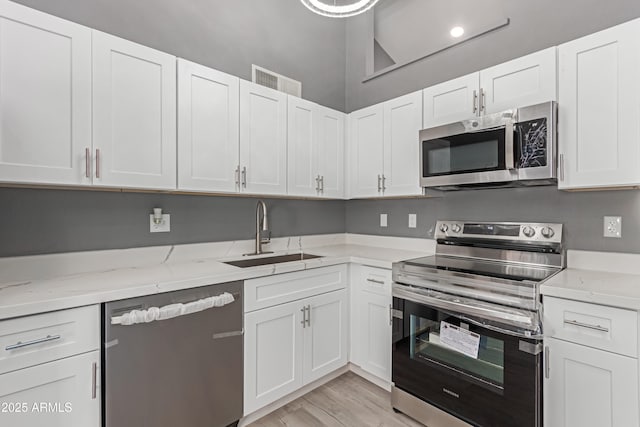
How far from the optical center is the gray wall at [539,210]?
167 cm

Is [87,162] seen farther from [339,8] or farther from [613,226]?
[613,226]

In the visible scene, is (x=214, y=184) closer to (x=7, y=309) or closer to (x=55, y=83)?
(x=55, y=83)

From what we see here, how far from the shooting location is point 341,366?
90.4 inches

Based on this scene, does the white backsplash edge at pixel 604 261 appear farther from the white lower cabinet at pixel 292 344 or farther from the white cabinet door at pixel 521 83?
the white lower cabinet at pixel 292 344

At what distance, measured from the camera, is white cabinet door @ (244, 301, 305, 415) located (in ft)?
5.77

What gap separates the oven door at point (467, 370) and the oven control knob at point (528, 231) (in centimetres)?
77

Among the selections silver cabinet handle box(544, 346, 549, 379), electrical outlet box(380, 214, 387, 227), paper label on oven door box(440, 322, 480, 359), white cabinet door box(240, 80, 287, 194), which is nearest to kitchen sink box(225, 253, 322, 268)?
white cabinet door box(240, 80, 287, 194)

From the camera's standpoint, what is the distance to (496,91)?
6.12ft

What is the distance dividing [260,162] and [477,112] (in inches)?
56.9

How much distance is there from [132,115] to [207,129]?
40 centimetres

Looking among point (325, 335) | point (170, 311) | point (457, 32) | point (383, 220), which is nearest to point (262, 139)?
point (170, 311)

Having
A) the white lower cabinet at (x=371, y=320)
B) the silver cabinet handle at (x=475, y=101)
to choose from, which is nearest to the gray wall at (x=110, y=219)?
the white lower cabinet at (x=371, y=320)

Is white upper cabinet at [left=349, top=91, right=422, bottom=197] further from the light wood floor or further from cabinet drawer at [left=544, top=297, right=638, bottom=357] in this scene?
the light wood floor

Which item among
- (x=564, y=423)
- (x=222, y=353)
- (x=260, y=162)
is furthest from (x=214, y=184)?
(x=564, y=423)
